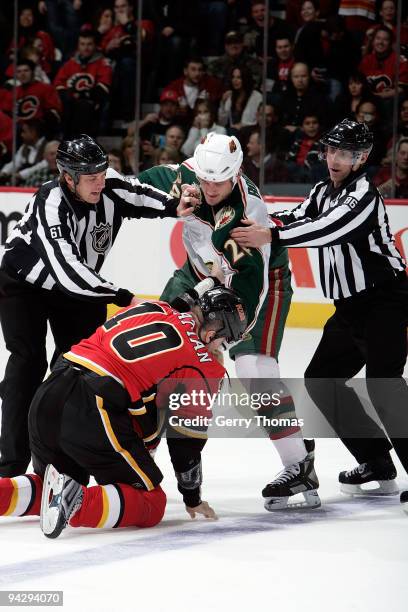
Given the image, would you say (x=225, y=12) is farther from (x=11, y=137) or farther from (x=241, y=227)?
(x=241, y=227)

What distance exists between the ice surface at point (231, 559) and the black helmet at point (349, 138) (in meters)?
1.27

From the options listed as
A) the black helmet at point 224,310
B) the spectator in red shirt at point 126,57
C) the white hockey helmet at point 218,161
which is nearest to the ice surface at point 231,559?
the black helmet at point 224,310

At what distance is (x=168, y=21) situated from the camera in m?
9.19

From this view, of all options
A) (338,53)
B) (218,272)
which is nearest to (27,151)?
(338,53)

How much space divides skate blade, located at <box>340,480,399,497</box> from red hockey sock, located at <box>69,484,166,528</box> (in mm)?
916

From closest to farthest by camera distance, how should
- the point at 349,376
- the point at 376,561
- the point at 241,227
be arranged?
the point at 376,561 < the point at 241,227 < the point at 349,376

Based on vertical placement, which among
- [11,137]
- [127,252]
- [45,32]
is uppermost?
[45,32]

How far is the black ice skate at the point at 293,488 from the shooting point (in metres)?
3.77

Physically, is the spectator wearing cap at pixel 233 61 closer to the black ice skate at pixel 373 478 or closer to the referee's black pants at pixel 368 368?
the referee's black pants at pixel 368 368

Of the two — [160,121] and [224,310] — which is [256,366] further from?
[160,121]

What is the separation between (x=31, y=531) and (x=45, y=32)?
683 cm

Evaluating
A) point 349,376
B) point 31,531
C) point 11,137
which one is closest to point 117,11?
point 11,137

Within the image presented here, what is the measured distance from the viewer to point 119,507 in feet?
10.9

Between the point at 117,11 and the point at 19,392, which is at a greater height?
the point at 117,11
